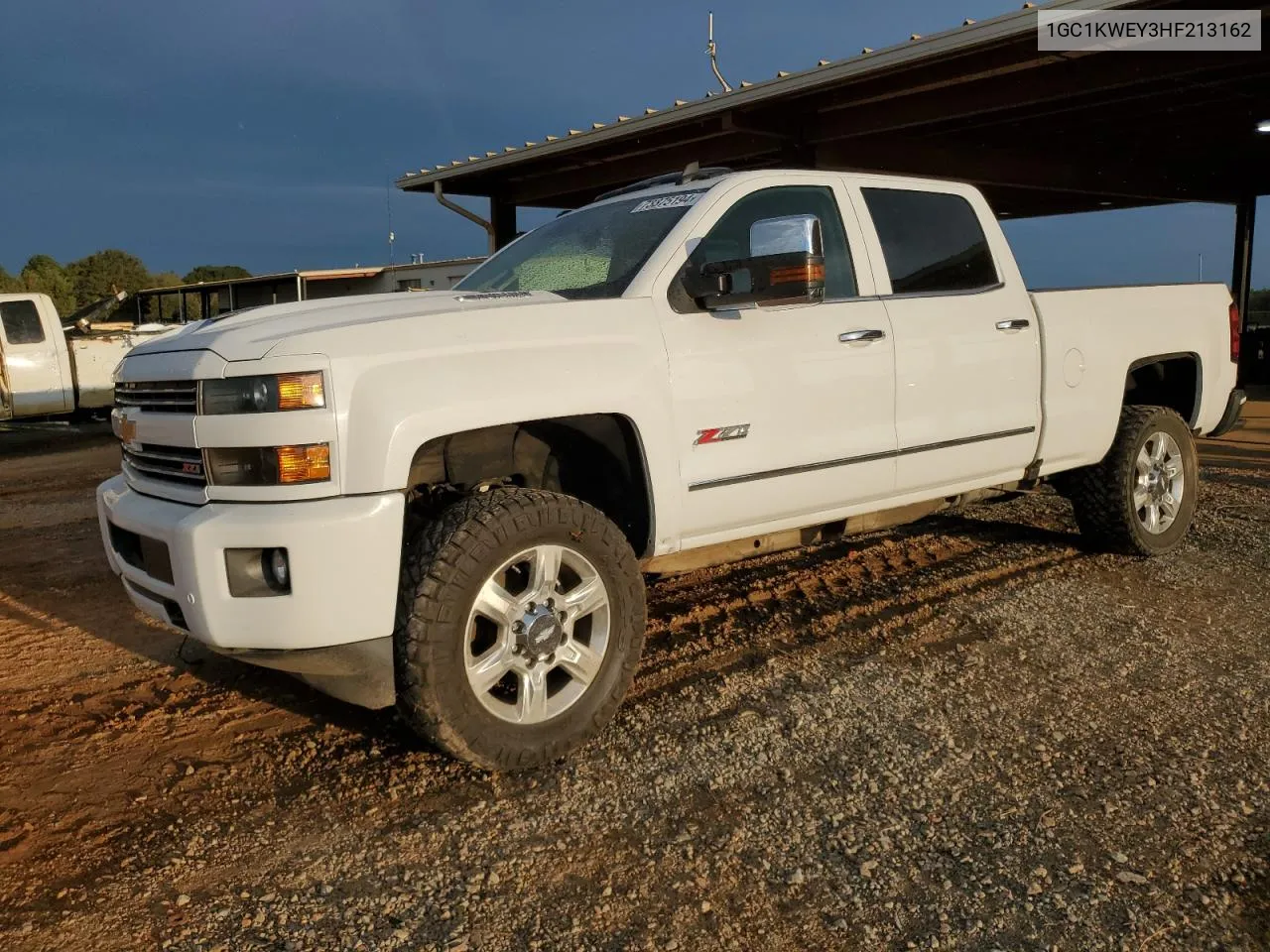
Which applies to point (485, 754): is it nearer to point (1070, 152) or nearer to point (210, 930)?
point (210, 930)

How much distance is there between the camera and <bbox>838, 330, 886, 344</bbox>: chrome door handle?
167 inches

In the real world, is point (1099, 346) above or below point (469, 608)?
above

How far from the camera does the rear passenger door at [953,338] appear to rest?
14.9 feet

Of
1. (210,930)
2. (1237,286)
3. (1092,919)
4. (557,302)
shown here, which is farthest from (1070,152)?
(210,930)

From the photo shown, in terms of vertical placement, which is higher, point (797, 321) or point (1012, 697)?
point (797, 321)

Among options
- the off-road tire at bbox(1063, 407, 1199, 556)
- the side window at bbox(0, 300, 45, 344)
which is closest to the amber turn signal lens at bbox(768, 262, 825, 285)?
the off-road tire at bbox(1063, 407, 1199, 556)

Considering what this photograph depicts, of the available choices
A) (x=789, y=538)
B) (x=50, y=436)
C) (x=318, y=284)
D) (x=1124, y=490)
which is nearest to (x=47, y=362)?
(x=50, y=436)

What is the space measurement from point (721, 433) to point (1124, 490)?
310cm

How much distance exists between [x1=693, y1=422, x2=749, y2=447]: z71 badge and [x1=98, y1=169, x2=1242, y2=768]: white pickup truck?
0.5 inches

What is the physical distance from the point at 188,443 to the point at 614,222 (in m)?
2.09

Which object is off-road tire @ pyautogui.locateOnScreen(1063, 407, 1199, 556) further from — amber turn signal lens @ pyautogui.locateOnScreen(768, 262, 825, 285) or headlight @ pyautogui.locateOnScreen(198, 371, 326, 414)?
headlight @ pyautogui.locateOnScreen(198, 371, 326, 414)

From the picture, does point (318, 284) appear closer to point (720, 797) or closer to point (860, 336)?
point (860, 336)

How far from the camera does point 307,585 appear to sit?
9.64 feet

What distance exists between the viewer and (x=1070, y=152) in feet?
48.9
